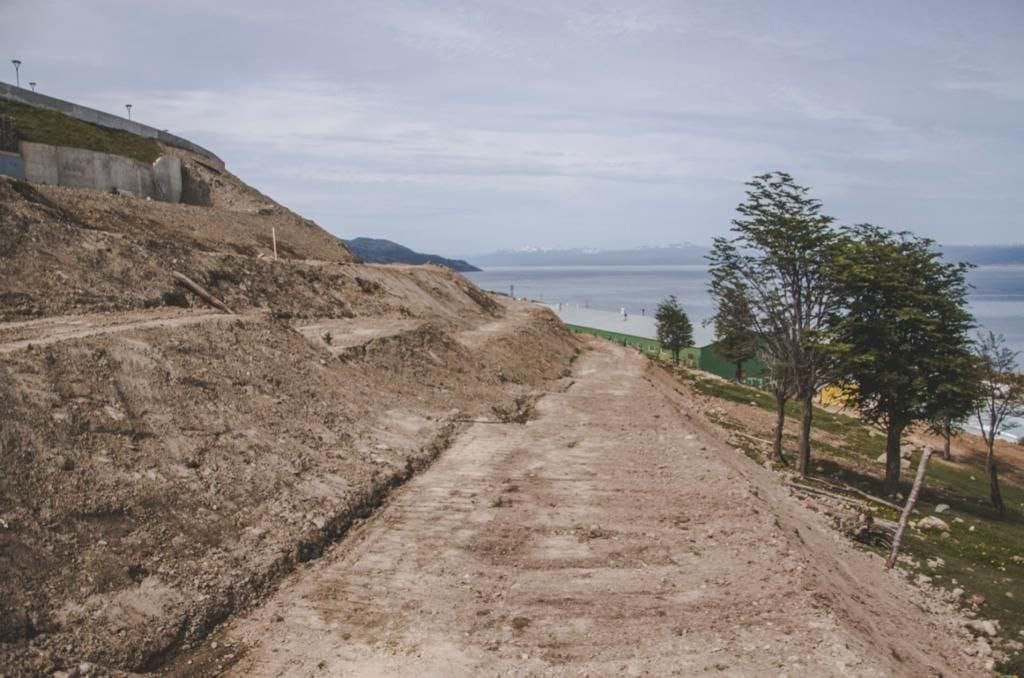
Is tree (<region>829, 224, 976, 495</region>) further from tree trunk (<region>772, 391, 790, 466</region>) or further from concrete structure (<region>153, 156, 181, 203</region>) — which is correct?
concrete structure (<region>153, 156, 181, 203</region>)

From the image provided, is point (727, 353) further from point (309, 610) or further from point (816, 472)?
point (309, 610)

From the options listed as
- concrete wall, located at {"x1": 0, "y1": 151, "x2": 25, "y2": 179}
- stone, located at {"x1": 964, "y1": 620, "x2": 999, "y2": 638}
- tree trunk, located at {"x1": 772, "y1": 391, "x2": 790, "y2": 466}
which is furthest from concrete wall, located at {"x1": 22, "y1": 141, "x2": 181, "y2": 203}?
stone, located at {"x1": 964, "y1": 620, "x2": 999, "y2": 638}

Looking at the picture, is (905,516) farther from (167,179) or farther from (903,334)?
(167,179)

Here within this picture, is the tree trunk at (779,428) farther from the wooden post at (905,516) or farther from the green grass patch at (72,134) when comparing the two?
the green grass patch at (72,134)

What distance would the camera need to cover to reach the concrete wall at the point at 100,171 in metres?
35.0

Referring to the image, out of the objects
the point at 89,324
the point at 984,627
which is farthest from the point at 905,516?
the point at 89,324

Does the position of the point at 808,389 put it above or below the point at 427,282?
below

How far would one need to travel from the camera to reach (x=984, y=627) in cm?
1328

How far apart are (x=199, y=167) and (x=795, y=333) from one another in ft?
140

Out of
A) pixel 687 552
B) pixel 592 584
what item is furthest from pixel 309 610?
pixel 687 552

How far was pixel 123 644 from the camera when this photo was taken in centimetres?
825

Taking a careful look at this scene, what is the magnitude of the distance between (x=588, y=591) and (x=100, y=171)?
38.9m

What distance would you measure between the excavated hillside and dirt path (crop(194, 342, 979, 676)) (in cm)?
100

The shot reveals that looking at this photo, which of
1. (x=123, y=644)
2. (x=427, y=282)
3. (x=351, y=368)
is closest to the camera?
(x=123, y=644)
